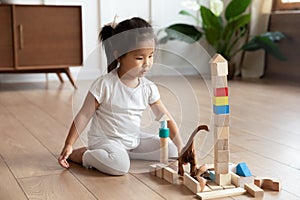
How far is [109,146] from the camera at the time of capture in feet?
4.14

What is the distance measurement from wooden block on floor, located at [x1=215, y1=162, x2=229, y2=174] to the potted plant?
88.8 inches

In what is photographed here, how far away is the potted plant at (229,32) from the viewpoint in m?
3.33

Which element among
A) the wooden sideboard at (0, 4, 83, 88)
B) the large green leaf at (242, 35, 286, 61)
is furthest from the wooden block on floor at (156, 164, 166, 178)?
the large green leaf at (242, 35, 286, 61)

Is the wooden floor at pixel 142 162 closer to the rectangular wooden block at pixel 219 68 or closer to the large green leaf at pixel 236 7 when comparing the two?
the rectangular wooden block at pixel 219 68

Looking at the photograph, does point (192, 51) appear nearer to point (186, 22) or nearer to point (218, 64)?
point (186, 22)

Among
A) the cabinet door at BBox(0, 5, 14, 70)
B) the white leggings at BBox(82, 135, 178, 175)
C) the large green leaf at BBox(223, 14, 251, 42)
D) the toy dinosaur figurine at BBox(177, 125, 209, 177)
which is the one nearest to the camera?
the toy dinosaur figurine at BBox(177, 125, 209, 177)

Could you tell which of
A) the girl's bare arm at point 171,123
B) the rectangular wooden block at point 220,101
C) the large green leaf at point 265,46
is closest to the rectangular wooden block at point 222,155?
the rectangular wooden block at point 220,101

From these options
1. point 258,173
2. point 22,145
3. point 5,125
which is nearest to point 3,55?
point 5,125

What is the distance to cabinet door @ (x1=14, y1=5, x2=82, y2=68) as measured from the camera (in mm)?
2811

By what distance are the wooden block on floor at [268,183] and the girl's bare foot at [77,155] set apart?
488mm

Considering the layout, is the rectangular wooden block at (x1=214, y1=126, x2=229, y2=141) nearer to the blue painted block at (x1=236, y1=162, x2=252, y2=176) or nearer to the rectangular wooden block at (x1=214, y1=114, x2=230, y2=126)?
the rectangular wooden block at (x1=214, y1=114, x2=230, y2=126)

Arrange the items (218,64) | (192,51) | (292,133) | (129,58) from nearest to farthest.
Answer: (218,64)
(129,58)
(292,133)
(192,51)

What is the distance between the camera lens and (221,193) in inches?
41.4

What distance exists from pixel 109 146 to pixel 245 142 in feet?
1.73
